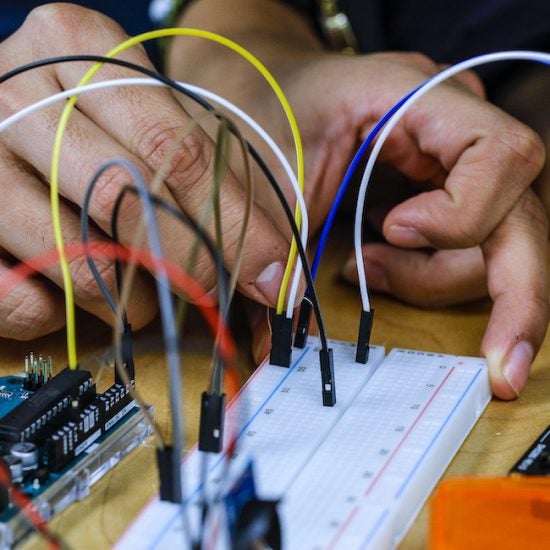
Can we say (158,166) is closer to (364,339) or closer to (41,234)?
(41,234)

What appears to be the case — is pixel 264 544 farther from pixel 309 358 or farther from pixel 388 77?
pixel 388 77

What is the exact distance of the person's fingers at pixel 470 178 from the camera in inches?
39.4

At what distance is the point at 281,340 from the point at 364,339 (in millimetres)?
82

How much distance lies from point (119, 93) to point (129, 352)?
273 mm

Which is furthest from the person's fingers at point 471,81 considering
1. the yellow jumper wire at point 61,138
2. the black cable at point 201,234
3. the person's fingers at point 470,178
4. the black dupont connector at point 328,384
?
the black cable at point 201,234

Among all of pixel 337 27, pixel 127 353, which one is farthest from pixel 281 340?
pixel 337 27

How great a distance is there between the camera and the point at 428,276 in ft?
3.59

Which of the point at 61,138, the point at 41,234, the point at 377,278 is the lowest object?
the point at 377,278

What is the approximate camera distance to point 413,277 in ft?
3.59


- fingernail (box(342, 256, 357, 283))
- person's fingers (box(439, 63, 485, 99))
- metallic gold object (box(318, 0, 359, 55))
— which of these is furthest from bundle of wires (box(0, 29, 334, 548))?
metallic gold object (box(318, 0, 359, 55))

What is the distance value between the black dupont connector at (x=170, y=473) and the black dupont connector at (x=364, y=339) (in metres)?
0.28

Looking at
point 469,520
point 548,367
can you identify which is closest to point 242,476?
point 469,520

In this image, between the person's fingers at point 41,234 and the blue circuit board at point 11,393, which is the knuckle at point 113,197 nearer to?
the person's fingers at point 41,234

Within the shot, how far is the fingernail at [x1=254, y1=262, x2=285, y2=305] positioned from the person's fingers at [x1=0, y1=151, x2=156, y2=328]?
141mm
